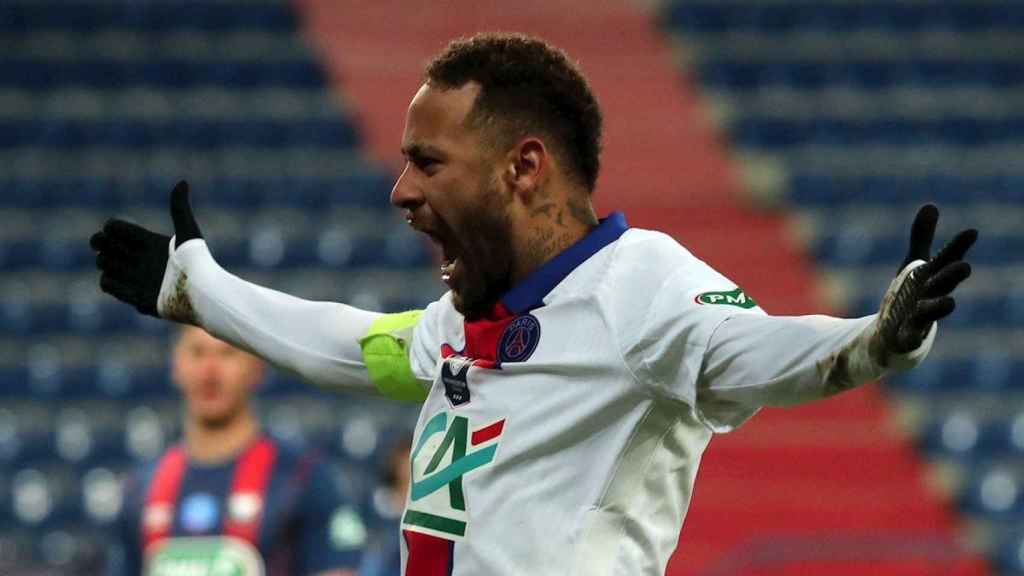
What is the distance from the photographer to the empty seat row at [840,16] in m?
14.3

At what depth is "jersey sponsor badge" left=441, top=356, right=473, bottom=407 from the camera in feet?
7.70

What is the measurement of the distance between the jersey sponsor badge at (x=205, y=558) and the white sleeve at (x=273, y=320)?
1.53m

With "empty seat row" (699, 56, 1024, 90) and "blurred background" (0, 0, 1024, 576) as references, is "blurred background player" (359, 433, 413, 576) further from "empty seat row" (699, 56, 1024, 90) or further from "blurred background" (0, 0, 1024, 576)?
"empty seat row" (699, 56, 1024, 90)

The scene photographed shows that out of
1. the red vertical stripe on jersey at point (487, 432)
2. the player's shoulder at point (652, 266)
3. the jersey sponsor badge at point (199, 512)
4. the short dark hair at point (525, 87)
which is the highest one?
the short dark hair at point (525, 87)

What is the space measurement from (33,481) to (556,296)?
23.4ft

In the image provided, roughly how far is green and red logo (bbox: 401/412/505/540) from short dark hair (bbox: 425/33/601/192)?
37 cm

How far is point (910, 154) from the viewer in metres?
12.8

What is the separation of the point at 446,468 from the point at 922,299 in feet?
2.38

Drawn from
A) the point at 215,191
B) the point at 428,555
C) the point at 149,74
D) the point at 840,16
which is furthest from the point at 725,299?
the point at 840,16

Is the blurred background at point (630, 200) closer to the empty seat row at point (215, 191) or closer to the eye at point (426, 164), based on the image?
the empty seat row at point (215, 191)

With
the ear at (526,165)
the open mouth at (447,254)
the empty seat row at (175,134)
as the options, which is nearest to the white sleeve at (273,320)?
the open mouth at (447,254)

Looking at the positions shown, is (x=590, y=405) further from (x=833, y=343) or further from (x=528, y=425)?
(x=833, y=343)

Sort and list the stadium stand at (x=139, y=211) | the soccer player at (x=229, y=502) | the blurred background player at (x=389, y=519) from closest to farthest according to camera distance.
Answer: the soccer player at (x=229, y=502) < the blurred background player at (x=389, y=519) < the stadium stand at (x=139, y=211)

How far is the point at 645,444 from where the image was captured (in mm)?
2215
